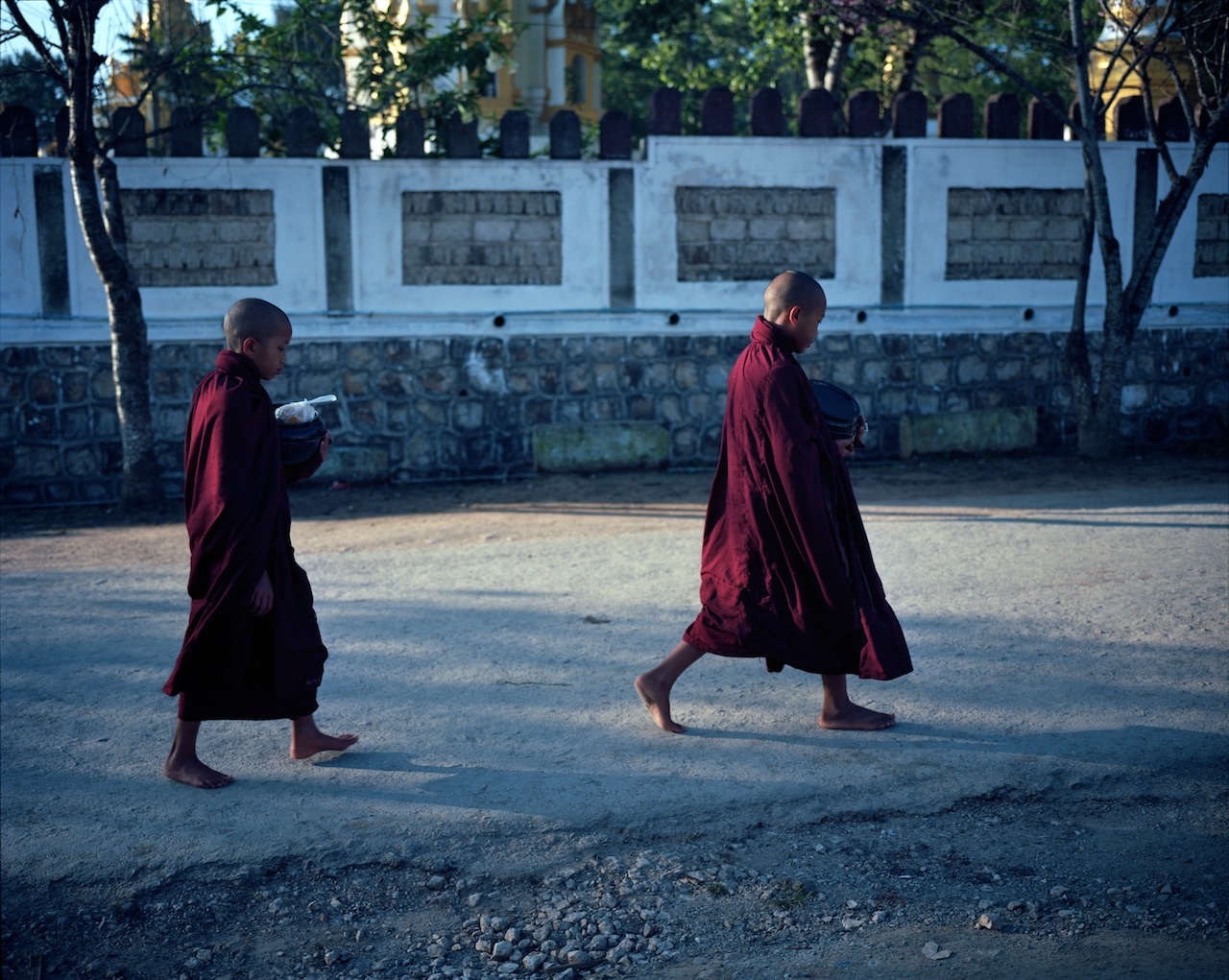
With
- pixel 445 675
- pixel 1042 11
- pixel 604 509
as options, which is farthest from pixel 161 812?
pixel 1042 11

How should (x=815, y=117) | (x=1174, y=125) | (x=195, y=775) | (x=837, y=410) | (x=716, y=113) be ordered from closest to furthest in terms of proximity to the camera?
(x=195, y=775) < (x=837, y=410) < (x=716, y=113) < (x=815, y=117) < (x=1174, y=125)

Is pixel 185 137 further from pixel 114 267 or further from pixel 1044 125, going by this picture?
pixel 1044 125

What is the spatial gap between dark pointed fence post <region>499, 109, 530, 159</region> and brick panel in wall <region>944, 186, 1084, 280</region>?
3.85m

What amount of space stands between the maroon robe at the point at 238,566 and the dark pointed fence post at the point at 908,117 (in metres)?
8.46

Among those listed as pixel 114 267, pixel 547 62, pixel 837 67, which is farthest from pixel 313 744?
pixel 547 62

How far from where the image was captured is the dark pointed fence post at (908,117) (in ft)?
35.7

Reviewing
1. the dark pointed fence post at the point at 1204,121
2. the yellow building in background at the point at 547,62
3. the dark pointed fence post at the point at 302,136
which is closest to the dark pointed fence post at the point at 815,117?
the dark pointed fence post at the point at 1204,121

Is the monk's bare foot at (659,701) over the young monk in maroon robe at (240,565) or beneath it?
beneath

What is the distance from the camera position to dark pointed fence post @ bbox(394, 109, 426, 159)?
33.6 feet

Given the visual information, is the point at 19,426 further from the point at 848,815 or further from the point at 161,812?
the point at 848,815

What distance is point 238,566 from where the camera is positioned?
3719 millimetres

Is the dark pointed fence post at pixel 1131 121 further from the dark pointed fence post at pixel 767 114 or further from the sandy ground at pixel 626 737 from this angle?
the sandy ground at pixel 626 737

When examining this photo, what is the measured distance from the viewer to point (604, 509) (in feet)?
29.4

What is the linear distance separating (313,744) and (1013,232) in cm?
902
